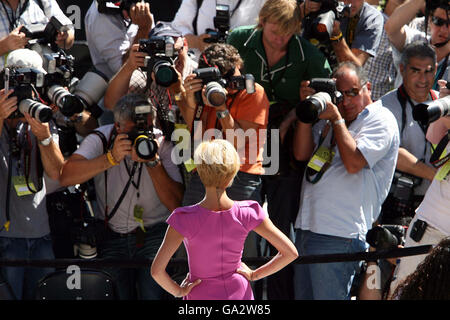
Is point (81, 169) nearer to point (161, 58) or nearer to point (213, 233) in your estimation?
point (161, 58)

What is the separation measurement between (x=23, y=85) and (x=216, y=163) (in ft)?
5.37

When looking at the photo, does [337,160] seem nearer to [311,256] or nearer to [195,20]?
[311,256]

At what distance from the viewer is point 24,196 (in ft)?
17.5

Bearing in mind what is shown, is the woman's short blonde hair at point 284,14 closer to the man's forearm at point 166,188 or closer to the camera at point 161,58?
the camera at point 161,58

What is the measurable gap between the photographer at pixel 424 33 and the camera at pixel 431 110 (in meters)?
1.67

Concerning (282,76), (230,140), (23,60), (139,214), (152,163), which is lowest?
(139,214)

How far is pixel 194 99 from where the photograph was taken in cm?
499

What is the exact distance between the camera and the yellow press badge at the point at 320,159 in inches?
206

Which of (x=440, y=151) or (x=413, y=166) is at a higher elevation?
(x=440, y=151)

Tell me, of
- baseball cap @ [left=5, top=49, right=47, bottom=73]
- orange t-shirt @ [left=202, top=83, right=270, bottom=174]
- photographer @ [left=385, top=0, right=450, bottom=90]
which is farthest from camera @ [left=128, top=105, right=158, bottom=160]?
photographer @ [left=385, top=0, right=450, bottom=90]

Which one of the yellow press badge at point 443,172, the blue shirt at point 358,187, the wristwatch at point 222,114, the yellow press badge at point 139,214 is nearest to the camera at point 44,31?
the yellow press badge at point 139,214

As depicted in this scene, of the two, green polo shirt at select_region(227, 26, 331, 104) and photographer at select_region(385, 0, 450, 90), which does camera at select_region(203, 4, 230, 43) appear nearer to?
green polo shirt at select_region(227, 26, 331, 104)

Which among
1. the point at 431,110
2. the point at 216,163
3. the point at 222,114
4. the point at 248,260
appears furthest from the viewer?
the point at 222,114

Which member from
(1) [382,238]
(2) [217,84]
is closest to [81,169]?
(2) [217,84]
